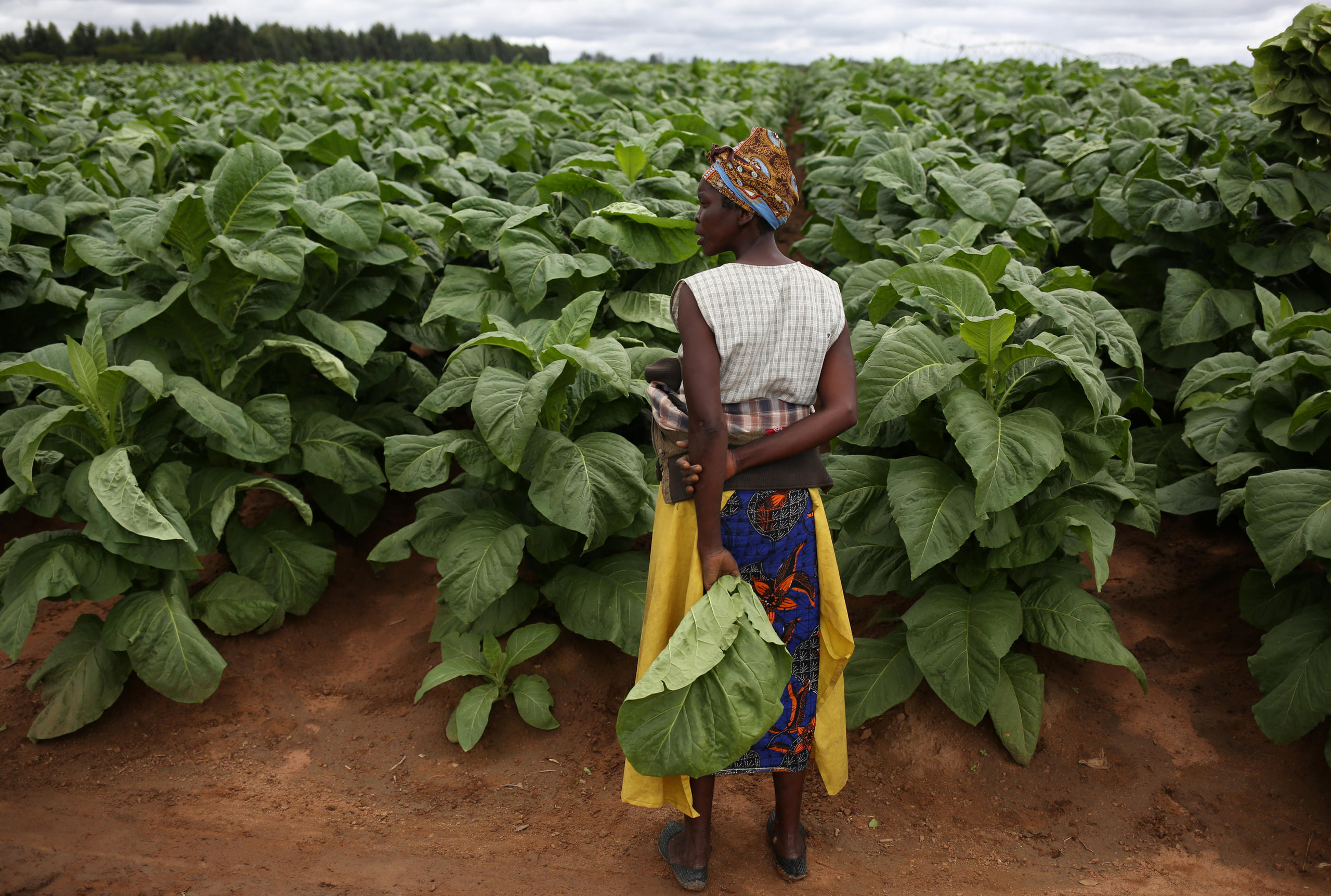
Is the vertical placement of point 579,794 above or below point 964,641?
below

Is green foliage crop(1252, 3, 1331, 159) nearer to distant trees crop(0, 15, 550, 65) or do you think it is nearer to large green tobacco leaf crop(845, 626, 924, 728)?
large green tobacco leaf crop(845, 626, 924, 728)

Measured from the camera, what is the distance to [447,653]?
3537 mm

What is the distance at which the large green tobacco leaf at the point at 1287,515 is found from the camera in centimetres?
288

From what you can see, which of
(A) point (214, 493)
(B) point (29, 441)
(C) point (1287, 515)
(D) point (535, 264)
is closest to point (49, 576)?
(B) point (29, 441)

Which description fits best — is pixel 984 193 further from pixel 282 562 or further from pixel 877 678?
pixel 282 562

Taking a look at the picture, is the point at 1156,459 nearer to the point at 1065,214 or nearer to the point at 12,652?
the point at 1065,214

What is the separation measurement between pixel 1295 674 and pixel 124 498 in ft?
13.4

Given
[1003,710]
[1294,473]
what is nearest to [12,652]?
[1003,710]

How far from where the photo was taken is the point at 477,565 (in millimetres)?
3262

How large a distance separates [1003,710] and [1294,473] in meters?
1.26

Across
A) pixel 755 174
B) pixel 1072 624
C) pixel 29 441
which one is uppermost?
pixel 755 174

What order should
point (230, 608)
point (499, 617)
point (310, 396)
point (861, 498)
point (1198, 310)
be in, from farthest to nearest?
1. point (1198, 310)
2. point (310, 396)
3. point (230, 608)
4. point (499, 617)
5. point (861, 498)

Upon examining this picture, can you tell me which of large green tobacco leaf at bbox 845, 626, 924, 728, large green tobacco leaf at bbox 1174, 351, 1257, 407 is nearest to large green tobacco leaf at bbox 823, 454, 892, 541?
large green tobacco leaf at bbox 845, 626, 924, 728

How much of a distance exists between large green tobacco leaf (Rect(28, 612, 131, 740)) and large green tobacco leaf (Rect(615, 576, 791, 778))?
7.94 feet
